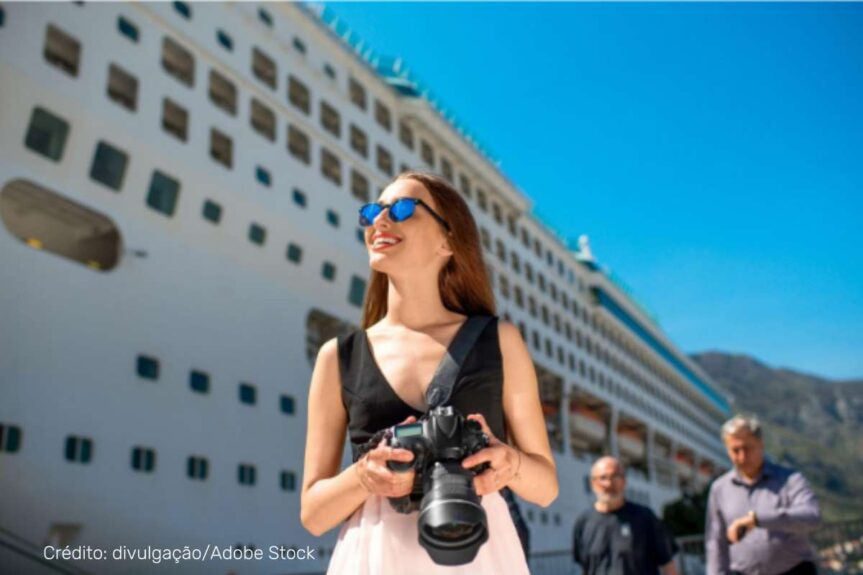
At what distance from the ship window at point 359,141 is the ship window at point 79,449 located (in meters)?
11.6

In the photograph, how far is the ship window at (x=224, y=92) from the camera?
15664 mm

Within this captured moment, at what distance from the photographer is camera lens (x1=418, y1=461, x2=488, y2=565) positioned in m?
→ 1.05

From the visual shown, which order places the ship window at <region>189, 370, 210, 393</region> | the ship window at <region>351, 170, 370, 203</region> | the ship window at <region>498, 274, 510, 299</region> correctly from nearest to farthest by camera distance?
the ship window at <region>189, 370, 210, 393</region>
the ship window at <region>351, 170, 370, 203</region>
the ship window at <region>498, 274, 510, 299</region>

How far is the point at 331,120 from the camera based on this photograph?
1928 centimetres

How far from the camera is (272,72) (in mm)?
17500

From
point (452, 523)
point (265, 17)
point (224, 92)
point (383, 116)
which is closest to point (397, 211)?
point (452, 523)

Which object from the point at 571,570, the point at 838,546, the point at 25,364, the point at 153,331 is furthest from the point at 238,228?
the point at 838,546

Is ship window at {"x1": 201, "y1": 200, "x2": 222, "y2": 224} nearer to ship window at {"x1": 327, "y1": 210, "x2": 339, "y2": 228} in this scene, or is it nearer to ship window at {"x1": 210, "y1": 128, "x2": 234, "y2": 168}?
ship window at {"x1": 210, "y1": 128, "x2": 234, "y2": 168}

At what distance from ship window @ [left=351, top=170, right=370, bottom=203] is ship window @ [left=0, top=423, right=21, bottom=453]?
36.0 ft

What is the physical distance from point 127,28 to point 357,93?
27.8ft

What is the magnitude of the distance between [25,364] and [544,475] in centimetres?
1072

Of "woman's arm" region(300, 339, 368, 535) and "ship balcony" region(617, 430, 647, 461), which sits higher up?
"ship balcony" region(617, 430, 647, 461)

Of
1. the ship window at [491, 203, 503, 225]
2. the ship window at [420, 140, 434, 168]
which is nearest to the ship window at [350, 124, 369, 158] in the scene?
the ship window at [420, 140, 434, 168]

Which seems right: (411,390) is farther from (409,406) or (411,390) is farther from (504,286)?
(504,286)
